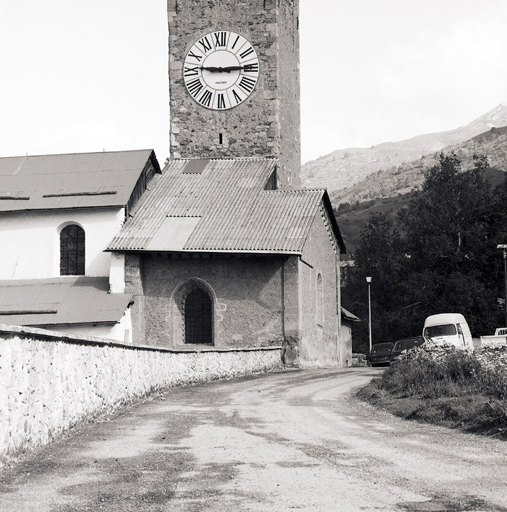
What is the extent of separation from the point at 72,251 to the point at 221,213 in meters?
6.45

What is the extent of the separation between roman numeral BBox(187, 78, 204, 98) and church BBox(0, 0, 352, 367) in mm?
45

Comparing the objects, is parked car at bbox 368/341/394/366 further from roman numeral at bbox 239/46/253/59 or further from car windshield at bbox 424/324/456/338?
roman numeral at bbox 239/46/253/59

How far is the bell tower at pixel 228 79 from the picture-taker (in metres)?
41.8

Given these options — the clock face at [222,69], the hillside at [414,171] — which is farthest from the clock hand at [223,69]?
the hillside at [414,171]

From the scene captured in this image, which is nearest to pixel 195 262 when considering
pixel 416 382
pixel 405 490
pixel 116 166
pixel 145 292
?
pixel 145 292

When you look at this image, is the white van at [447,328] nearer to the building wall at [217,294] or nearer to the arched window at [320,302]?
the arched window at [320,302]

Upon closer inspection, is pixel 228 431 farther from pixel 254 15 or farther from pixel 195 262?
pixel 254 15

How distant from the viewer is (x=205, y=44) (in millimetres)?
42438

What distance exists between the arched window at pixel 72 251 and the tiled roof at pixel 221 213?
8.28ft

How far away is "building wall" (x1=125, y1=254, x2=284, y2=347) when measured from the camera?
36.3 metres

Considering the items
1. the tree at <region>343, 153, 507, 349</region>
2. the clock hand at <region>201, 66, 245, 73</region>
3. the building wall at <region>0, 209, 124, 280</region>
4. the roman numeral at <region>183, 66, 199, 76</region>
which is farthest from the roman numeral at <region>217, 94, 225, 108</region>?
the tree at <region>343, 153, 507, 349</region>

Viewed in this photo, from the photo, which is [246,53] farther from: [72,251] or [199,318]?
[199,318]

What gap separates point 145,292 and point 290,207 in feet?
21.7

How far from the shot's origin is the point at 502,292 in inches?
2339
